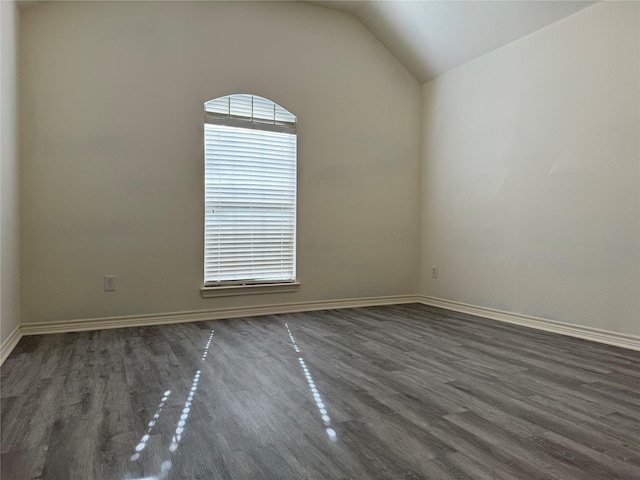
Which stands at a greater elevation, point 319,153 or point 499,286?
point 319,153

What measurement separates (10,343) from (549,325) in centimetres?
392

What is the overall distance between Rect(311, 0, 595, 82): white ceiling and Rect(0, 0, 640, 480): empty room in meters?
0.02

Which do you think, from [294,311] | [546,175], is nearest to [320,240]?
[294,311]

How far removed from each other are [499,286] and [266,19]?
129 inches

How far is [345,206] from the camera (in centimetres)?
451

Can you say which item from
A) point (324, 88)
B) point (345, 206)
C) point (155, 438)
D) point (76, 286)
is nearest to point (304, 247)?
point (345, 206)

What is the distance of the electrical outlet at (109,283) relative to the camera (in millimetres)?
3469

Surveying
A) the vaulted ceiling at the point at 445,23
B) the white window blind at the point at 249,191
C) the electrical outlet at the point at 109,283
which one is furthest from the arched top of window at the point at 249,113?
the electrical outlet at the point at 109,283

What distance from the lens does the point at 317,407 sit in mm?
1915

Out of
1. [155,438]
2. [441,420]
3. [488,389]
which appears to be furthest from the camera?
[488,389]

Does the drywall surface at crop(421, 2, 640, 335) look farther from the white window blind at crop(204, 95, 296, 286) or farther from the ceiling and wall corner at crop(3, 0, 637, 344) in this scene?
the white window blind at crop(204, 95, 296, 286)

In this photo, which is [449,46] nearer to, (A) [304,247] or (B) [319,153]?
(B) [319,153]

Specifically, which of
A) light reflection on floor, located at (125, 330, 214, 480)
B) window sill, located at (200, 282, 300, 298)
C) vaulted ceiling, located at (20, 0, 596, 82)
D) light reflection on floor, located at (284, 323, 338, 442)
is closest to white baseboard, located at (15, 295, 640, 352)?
window sill, located at (200, 282, 300, 298)

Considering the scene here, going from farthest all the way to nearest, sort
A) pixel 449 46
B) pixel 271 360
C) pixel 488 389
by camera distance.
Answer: pixel 449 46 < pixel 271 360 < pixel 488 389
